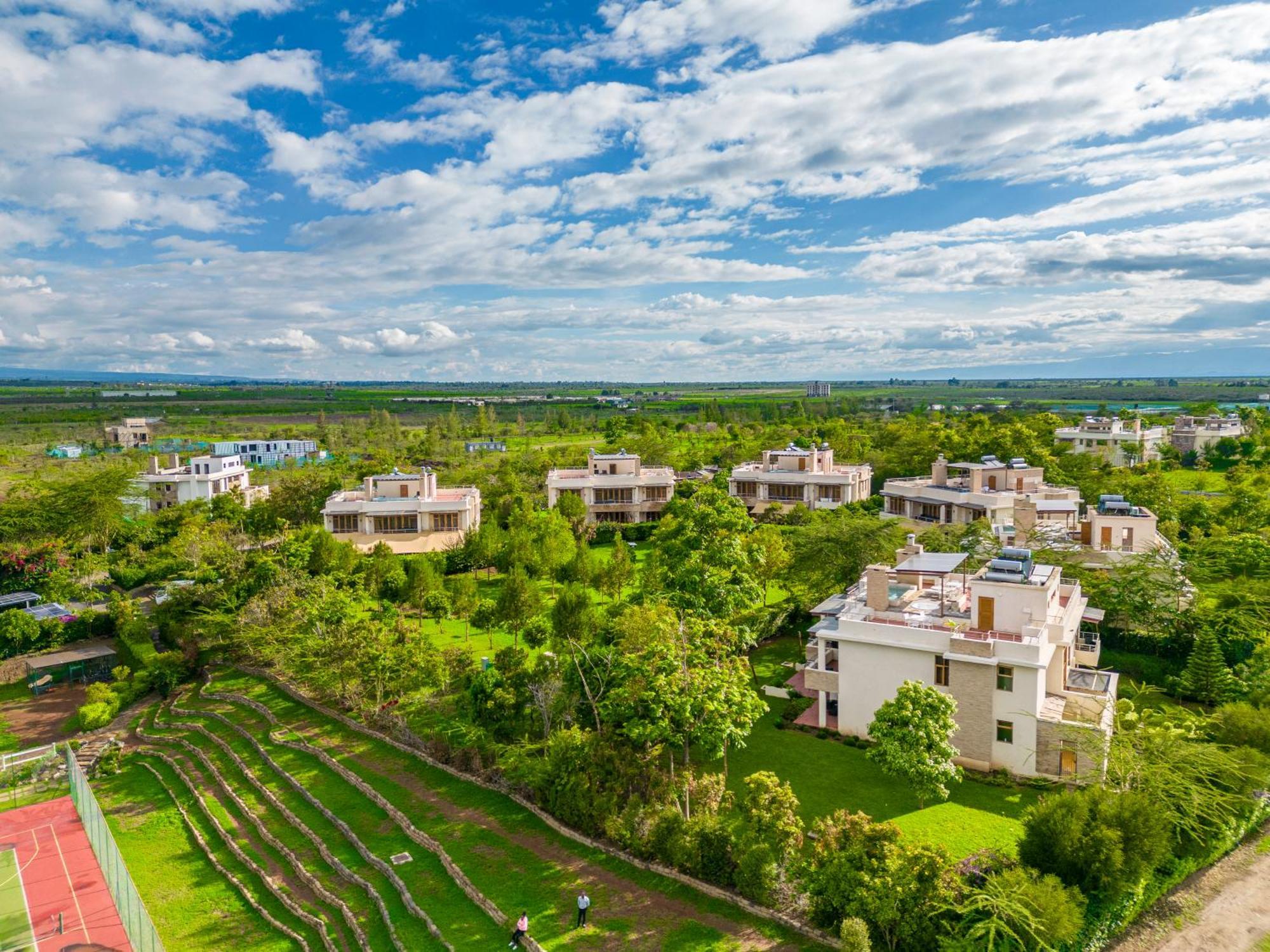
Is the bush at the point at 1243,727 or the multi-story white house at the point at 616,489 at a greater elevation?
the multi-story white house at the point at 616,489

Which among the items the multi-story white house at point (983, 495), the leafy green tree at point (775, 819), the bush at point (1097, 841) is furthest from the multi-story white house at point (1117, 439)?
the leafy green tree at point (775, 819)

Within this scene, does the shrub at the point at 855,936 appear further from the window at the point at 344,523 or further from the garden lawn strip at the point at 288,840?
the window at the point at 344,523

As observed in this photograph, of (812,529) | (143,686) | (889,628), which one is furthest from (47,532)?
(889,628)

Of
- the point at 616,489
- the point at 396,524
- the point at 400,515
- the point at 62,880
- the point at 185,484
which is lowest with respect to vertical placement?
the point at 62,880

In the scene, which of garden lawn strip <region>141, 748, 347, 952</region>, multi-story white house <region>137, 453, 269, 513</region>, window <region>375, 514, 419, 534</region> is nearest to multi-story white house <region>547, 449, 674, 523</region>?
window <region>375, 514, 419, 534</region>

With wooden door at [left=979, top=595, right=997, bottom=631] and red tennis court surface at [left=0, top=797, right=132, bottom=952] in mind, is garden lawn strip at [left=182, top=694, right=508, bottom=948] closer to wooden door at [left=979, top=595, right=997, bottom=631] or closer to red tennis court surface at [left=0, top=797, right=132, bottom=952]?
red tennis court surface at [left=0, top=797, right=132, bottom=952]

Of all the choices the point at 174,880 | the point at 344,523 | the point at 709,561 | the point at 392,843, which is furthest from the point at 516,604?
the point at 344,523

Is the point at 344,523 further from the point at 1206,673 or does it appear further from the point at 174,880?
the point at 1206,673
